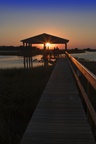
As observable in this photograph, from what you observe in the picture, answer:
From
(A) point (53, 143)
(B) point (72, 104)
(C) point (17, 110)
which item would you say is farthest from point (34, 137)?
(C) point (17, 110)

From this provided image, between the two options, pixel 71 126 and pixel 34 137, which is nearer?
pixel 34 137

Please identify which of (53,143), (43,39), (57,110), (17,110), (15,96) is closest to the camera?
(53,143)

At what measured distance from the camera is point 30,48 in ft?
123

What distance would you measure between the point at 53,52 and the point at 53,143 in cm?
3316

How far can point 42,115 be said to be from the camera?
229 inches

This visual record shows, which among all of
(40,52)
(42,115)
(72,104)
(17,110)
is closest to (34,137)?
(42,115)

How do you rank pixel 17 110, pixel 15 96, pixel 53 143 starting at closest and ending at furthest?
1. pixel 53 143
2. pixel 17 110
3. pixel 15 96

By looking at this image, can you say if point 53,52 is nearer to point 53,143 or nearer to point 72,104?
point 72,104

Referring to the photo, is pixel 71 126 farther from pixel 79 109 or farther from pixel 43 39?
pixel 43 39

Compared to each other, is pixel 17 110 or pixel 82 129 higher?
pixel 82 129

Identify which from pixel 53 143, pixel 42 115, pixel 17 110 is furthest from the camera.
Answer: pixel 17 110

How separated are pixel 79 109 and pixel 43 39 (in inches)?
1165

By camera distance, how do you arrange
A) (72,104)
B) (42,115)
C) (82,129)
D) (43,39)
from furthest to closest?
(43,39)
(72,104)
(42,115)
(82,129)

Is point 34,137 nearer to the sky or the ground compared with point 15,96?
nearer to the sky
